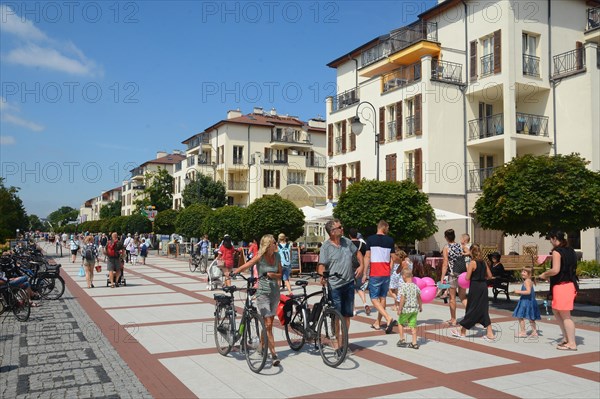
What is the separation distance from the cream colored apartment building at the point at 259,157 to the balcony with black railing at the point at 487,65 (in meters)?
31.8

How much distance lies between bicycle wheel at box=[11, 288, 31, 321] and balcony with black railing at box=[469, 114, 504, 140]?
923 inches

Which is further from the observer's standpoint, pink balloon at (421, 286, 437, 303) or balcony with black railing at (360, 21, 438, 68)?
balcony with black railing at (360, 21, 438, 68)

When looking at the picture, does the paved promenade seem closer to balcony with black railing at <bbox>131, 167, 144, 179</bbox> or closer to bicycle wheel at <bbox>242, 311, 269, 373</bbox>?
bicycle wheel at <bbox>242, 311, 269, 373</bbox>

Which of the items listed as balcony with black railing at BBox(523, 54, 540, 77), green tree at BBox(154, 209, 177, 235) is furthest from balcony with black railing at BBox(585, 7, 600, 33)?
green tree at BBox(154, 209, 177, 235)

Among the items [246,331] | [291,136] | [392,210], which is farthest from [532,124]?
[291,136]

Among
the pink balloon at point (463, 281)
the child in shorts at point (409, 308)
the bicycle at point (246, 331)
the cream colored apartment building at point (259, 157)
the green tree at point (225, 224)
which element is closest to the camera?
the bicycle at point (246, 331)

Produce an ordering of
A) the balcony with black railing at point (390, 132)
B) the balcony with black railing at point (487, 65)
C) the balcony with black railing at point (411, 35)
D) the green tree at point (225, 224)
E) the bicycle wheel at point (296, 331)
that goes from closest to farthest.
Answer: the bicycle wheel at point (296, 331) < the balcony with black railing at point (487, 65) < the balcony with black railing at point (390, 132) < the balcony with black railing at point (411, 35) < the green tree at point (225, 224)

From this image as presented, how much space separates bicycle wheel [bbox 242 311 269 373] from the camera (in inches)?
275

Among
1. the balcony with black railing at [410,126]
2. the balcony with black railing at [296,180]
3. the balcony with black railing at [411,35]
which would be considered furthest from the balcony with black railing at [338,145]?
the balcony with black railing at [296,180]

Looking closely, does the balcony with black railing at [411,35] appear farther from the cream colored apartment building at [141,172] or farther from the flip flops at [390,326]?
the cream colored apartment building at [141,172]

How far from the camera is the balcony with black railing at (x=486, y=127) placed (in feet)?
91.0

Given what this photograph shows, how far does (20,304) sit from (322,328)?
7260mm

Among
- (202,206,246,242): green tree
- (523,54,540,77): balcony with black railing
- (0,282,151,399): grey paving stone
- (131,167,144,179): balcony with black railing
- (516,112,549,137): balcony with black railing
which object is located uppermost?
(131,167,144,179): balcony with black railing

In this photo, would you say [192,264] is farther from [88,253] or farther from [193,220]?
[193,220]
